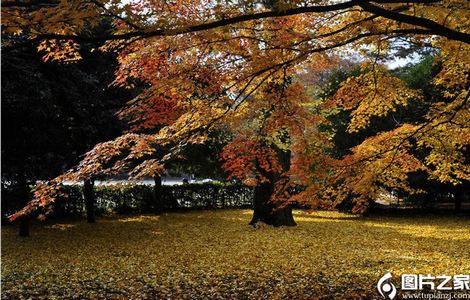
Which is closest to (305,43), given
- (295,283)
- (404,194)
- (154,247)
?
(295,283)

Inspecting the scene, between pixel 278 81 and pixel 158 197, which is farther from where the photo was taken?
pixel 158 197

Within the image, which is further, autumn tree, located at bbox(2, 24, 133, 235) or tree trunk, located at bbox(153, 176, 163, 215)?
tree trunk, located at bbox(153, 176, 163, 215)

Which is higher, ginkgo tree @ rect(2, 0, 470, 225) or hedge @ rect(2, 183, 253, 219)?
ginkgo tree @ rect(2, 0, 470, 225)

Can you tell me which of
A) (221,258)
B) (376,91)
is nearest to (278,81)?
(376,91)

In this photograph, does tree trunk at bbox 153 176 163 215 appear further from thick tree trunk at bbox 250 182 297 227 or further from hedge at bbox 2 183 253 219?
thick tree trunk at bbox 250 182 297 227

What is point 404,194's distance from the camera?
1931 centimetres

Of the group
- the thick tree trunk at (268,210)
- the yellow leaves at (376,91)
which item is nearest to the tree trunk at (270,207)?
the thick tree trunk at (268,210)

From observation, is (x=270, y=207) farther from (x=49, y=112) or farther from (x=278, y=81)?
(x=278, y=81)

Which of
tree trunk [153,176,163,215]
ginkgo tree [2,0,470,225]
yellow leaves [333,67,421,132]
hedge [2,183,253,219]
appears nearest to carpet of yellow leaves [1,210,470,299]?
ginkgo tree [2,0,470,225]

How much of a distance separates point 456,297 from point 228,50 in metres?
4.68

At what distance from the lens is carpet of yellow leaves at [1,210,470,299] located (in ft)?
21.2

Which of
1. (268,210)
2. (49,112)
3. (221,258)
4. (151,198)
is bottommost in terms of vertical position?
(221,258)

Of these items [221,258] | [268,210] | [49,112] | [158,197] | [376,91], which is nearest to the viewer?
[376,91]

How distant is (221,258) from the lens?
911 cm
